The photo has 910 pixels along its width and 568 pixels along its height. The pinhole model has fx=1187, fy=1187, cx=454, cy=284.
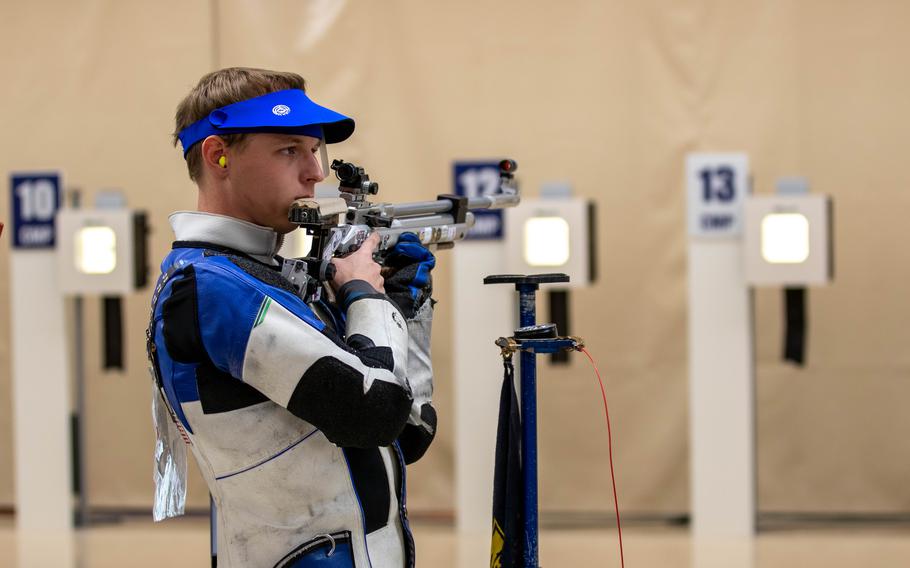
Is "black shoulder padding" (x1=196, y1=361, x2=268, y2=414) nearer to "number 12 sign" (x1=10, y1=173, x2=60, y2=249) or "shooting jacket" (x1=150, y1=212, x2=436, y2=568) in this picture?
"shooting jacket" (x1=150, y1=212, x2=436, y2=568)

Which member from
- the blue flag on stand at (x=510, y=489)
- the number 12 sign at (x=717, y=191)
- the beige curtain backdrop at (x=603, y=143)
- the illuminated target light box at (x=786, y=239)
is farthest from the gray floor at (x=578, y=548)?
the blue flag on stand at (x=510, y=489)

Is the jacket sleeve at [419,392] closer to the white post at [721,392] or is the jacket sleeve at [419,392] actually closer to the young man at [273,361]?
the young man at [273,361]

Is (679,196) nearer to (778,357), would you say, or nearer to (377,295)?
(778,357)

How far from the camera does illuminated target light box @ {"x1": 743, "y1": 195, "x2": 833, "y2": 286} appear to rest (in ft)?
12.3

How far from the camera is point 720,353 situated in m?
3.83

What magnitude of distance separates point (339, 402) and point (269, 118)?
38cm

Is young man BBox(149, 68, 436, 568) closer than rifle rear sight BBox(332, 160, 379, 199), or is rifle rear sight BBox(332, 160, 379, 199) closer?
young man BBox(149, 68, 436, 568)

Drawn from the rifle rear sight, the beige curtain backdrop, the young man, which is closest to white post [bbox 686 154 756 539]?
the beige curtain backdrop

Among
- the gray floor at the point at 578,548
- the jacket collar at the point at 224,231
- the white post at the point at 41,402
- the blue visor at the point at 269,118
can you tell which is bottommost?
the gray floor at the point at 578,548

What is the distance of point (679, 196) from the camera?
4391 millimetres

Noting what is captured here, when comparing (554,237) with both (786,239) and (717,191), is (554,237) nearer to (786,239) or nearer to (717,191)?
(717,191)

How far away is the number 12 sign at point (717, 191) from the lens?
379 centimetres

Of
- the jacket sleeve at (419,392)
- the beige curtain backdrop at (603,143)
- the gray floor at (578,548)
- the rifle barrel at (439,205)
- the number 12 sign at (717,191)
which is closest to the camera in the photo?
the jacket sleeve at (419,392)

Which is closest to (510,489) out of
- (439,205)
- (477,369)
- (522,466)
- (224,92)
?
(522,466)
